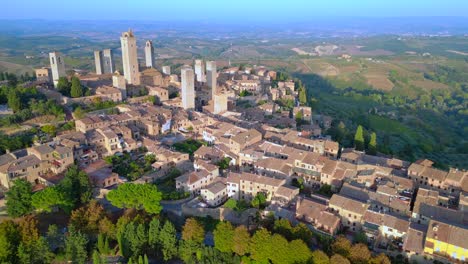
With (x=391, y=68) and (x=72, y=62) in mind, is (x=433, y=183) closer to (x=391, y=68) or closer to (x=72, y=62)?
(x=391, y=68)

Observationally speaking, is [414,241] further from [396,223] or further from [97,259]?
[97,259]

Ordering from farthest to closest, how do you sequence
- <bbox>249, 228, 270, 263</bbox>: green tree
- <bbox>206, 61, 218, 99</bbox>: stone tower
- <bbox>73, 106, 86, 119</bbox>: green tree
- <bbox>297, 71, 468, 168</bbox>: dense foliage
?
<bbox>206, 61, 218, 99</bbox>: stone tower, <bbox>297, 71, 468, 168</bbox>: dense foliage, <bbox>73, 106, 86, 119</bbox>: green tree, <bbox>249, 228, 270, 263</bbox>: green tree

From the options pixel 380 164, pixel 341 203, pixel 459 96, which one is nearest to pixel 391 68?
pixel 459 96

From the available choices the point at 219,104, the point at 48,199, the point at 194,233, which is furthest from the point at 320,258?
the point at 219,104

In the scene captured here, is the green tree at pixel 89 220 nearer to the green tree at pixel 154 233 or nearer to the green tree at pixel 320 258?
the green tree at pixel 154 233

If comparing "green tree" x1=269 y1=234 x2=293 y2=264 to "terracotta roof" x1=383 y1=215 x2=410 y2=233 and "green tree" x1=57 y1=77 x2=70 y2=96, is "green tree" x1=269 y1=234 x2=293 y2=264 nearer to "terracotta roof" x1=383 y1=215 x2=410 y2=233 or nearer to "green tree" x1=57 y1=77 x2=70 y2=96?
"terracotta roof" x1=383 y1=215 x2=410 y2=233

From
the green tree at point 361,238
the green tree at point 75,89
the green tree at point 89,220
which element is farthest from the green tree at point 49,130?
the green tree at point 361,238

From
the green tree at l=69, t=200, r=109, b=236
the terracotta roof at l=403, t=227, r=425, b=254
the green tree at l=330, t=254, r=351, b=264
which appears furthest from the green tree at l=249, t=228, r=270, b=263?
the green tree at l=69, t=200, r=109, b=236
